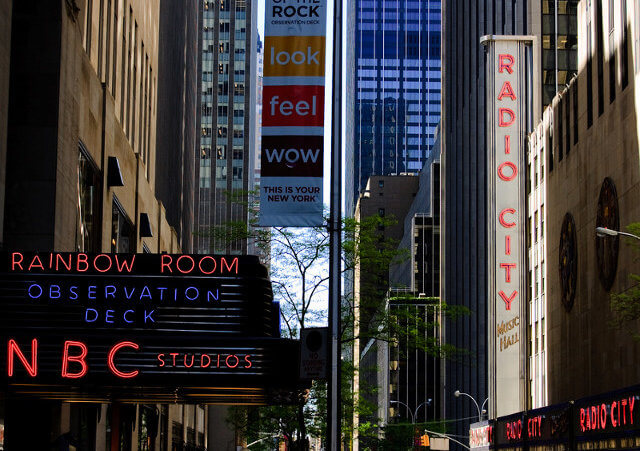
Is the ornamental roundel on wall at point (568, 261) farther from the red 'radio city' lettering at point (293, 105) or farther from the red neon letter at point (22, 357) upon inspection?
the red 'radio city' lettering at point (293, 105)

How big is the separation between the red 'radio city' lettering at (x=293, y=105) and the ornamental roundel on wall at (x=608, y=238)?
99.6 ft

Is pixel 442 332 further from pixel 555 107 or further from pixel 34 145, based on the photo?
pixel 34 145

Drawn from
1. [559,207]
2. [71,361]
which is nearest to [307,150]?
[71,361]

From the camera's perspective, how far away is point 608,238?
49500 millimetres

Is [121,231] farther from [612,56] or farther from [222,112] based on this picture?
[222,112]

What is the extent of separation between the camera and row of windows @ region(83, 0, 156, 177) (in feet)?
144

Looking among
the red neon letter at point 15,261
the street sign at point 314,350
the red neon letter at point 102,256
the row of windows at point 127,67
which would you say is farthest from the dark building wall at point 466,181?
the street sign at point 314,350

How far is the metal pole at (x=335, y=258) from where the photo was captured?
64.6 ft

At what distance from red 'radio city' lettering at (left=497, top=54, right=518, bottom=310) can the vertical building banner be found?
53.6 meters

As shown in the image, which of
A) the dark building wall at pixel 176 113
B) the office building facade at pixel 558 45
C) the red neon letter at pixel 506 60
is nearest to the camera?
the red neon letter at pixel 506 60

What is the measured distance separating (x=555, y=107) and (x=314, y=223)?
4616cm

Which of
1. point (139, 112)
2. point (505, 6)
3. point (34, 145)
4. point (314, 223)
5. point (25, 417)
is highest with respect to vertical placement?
point (505, 6)

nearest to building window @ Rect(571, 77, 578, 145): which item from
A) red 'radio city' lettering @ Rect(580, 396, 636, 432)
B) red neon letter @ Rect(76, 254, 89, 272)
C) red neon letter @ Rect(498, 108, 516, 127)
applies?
red neon letter @ Rect(498, 108, 516, 127)

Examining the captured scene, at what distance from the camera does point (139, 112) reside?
190 feet
